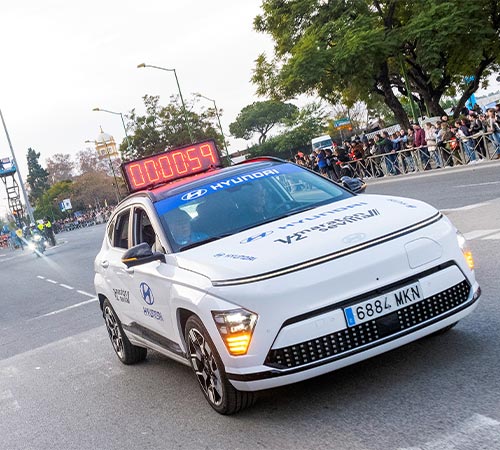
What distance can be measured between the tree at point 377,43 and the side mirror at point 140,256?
Result: 29.1 meters

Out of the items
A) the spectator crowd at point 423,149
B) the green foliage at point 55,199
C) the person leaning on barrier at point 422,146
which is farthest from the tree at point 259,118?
the person leaning on barrier at point 422,146

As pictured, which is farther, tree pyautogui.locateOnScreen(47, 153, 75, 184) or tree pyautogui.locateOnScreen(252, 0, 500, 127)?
tree pyautogui.locateOnScreen(47, 153, 75, 184)

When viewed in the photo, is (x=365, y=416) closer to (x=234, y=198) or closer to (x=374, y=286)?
(x=374, y=286)

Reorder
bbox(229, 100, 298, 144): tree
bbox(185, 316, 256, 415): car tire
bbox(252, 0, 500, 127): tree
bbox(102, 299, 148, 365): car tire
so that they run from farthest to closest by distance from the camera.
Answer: bbox(229, 100, 298, 144): tree
bbox(252, 0, 500, 127): tree
bbox(102, 299, 148, 365): car tire
bbox(185, 316, 256, 415): car tire

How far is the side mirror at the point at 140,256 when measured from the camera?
5.50m

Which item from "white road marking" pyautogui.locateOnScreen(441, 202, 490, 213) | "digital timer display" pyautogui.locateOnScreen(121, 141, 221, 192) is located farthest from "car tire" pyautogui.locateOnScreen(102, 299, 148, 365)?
"white road marking" pyautogui.locateOnScreen(441, 202, 490, 213)

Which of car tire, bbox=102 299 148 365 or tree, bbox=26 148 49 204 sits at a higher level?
tree, bbox=26 148 49 204

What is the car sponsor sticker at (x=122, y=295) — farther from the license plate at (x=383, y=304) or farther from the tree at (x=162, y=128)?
the tree at (x=162, y=128)

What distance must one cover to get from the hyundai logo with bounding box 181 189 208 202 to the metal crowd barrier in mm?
17964

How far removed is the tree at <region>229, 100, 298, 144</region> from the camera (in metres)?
125

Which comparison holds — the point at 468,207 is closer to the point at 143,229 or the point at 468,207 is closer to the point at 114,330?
the point at 114,330

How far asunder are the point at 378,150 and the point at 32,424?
2579cm

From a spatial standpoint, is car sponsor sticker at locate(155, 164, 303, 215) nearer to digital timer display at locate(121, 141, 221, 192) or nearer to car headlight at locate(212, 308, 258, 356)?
car headlight at locate(212, 308, 258, 356)

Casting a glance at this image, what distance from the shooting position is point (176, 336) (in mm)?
5445
